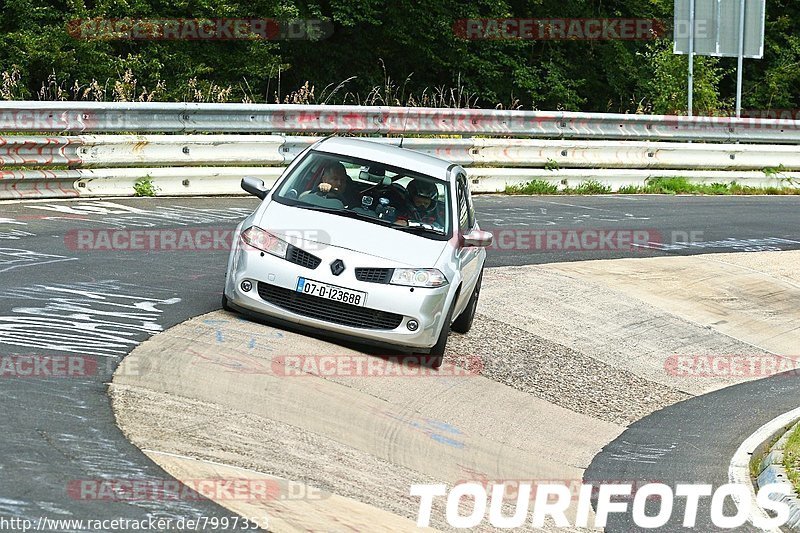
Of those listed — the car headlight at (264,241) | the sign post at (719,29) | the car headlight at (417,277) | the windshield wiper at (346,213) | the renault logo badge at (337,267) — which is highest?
the sign post at (719,29)

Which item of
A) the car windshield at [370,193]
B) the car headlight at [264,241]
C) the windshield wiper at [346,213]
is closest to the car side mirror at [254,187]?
the car windshield at [370,193]

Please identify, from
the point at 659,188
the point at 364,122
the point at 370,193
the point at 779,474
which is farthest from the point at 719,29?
the point at 779,474

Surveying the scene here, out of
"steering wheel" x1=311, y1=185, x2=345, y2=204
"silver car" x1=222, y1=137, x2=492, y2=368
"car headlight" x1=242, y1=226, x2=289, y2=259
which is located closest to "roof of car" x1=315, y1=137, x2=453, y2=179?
"silver car" x1=222, y1=137, x2=492, y2=368

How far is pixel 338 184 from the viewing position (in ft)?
35.8

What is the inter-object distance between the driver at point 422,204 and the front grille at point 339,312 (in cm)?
106

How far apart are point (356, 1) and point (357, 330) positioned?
25.1 meters

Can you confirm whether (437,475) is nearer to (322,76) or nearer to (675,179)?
(675,179)

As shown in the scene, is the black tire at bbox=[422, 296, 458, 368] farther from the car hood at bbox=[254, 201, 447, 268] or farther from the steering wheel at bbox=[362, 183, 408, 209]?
the steering wheel at bbox=[362, 183, 408, 209]

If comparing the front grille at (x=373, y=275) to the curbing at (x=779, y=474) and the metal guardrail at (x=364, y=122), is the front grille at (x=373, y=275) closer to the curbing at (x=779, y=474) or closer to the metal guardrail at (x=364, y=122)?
the curbing at (x=779, y=474)

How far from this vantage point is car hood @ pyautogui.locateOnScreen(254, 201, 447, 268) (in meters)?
10.0

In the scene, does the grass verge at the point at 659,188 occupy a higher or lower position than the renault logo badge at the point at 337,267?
lower

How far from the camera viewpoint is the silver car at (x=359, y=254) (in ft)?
32.2

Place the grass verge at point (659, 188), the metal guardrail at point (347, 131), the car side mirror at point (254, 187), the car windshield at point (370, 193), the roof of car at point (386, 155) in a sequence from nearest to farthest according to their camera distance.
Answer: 1. the car windshield at point (370, 193)
2. the car side mirror at point (254, 187)
3. the roof of car at point (386, 155)
4. the metal guardrail at point (347, 131)
5. the grass verge at point (659, 188)

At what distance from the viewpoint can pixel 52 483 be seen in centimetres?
626
